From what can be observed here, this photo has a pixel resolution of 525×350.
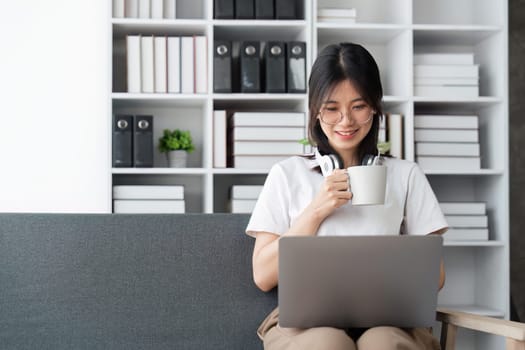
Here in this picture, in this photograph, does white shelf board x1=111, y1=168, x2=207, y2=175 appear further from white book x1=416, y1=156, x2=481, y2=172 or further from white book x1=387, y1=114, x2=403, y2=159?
white book x1=416, y1=156, x2=481, y2=172

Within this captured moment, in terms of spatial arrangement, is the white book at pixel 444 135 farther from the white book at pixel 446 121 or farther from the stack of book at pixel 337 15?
the stack of book at pixel 337 15

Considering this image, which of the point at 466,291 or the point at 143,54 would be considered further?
the point at 466,291

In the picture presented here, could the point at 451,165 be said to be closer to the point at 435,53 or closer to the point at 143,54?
the point at 435,53

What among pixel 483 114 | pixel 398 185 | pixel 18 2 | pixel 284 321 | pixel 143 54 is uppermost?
pixel 18 2

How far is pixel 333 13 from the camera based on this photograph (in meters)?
3.42

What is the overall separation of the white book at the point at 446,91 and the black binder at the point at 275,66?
2.05 feet

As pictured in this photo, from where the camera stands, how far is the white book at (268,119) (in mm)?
3326

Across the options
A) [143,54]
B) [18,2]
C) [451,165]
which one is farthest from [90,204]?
[451,165]

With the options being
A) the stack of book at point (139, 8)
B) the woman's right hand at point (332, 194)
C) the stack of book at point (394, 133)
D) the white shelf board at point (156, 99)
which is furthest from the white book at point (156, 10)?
the woman's right hand at point (332, 194)

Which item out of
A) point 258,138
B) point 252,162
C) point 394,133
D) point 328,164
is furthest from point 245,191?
point 328,164

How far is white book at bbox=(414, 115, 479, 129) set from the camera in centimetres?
346

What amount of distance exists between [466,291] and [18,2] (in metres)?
2.52

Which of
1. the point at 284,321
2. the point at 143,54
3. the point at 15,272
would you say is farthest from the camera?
the point at 143,54

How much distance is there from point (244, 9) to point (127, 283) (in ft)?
5.57
